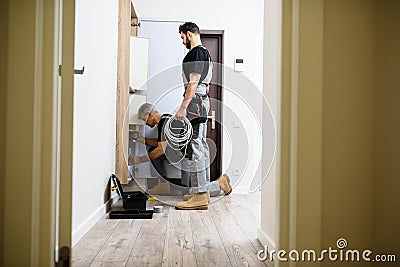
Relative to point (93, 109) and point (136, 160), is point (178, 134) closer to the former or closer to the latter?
point (136, 160)

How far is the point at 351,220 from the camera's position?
1.83 meters

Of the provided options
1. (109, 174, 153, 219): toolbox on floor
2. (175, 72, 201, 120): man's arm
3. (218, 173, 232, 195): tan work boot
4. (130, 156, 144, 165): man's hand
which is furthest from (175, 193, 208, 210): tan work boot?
(130, 156, 144, 165): man's hand

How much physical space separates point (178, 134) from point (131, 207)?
112 centimetres

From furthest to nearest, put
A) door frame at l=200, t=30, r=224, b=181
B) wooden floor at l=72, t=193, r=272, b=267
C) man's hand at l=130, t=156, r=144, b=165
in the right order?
1. door frame at l=200, t=30, r=224, b=181
2. man's hand at l=130, t=156, r=144, b=165
3. wooden floor at l=72, t=193, r=272, b=267

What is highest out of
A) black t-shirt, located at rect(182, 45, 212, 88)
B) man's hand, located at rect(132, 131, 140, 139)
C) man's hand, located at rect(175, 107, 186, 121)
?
black t-shirt, located at rect(182, 45, 212, 88)

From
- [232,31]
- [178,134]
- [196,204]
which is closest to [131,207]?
[196,204]

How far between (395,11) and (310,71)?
394 mm

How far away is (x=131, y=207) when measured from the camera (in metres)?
4.08

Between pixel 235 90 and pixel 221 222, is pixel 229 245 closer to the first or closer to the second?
pixel 221 222

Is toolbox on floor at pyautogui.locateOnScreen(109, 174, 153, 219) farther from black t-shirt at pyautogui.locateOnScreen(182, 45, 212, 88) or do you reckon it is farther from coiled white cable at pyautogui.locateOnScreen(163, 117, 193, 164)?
black t-shirt at pyautogui.locateOnScreen(182, 45, 212, 88)

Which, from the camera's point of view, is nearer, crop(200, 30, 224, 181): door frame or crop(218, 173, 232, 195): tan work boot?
crop(218, 173, 232, 195): tan work boot

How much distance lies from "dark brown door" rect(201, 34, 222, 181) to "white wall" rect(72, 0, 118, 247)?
6.29 feet

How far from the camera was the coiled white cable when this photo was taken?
4.74m

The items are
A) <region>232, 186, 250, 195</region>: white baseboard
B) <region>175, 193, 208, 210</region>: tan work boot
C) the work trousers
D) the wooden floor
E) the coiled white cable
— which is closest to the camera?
the wooden floor
